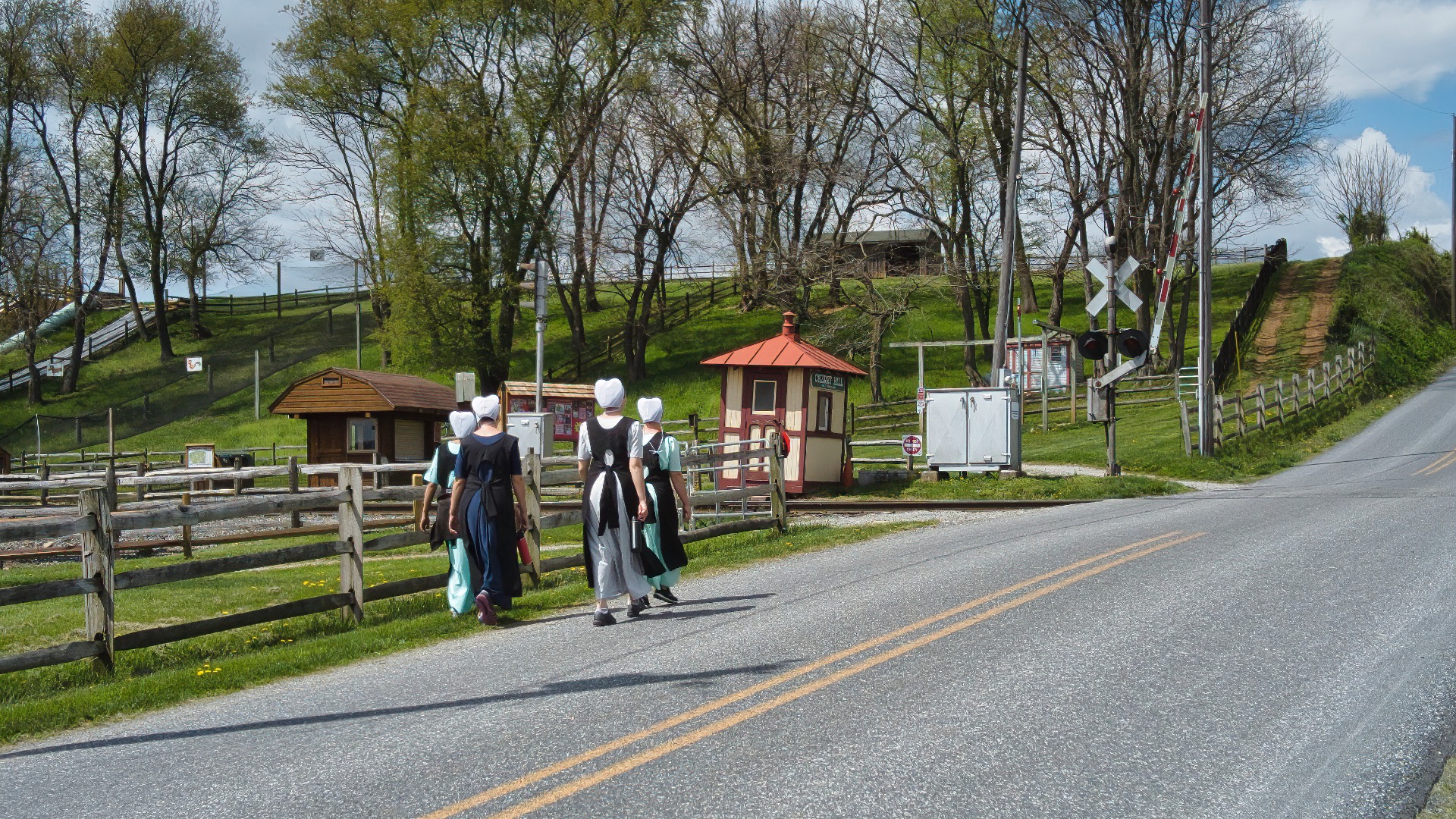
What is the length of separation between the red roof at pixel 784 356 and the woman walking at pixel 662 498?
15.6m

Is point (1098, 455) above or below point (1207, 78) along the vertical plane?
below

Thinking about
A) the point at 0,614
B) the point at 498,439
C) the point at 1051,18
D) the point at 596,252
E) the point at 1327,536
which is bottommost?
the point at 0,614

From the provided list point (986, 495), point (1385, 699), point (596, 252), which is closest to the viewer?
point (1385, 699)

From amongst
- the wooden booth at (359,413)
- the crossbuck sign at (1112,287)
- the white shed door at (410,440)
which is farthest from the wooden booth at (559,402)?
the crossbuck sign at (1112,287)

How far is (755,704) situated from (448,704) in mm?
1820

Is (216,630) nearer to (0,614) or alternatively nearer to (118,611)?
(118,611)

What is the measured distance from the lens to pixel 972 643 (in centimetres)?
776

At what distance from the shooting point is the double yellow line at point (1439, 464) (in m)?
23.0

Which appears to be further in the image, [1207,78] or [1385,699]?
[1207,78]

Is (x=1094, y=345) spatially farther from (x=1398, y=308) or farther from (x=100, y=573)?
(x=1398, y=308)

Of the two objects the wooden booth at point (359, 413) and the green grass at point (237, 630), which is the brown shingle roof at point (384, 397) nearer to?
the wooden booth at point (359, 413)

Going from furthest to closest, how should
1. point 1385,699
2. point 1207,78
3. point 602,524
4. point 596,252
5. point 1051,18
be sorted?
point 596,252
point 1051,18
point 1207,78
point 602,524
point 1385,699

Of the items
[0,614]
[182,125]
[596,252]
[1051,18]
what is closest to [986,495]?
[0,614]

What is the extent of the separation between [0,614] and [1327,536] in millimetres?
14437
